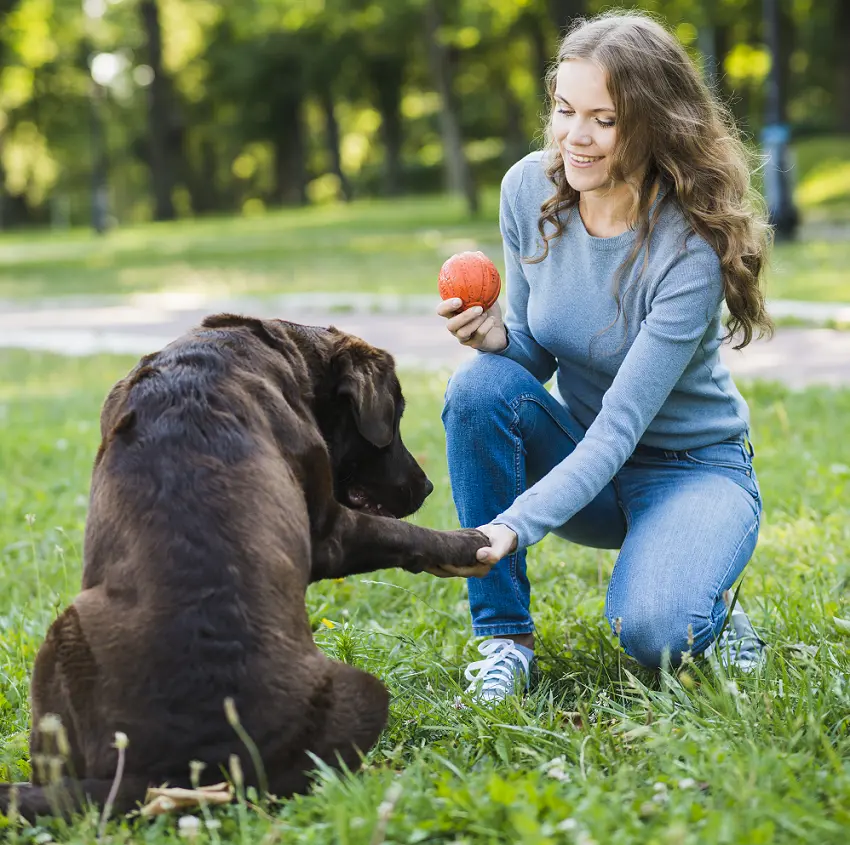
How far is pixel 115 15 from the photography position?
4953cm

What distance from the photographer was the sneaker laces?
3.45 metres

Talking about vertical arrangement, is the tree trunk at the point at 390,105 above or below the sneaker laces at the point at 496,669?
above

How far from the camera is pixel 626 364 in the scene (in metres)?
3.61

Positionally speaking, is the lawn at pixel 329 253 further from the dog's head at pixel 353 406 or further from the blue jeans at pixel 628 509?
the dog's head at pixel 353 406

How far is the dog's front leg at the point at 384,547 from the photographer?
123 inches

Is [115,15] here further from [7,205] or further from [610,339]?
[610,339]

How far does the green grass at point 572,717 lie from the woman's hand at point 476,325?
96 cm

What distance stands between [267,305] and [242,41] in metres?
41.3

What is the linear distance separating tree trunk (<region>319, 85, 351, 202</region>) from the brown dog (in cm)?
4768

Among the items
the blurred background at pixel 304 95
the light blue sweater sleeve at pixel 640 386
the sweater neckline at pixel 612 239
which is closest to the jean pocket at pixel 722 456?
the light blue sweater sleeve at pixel 640 386

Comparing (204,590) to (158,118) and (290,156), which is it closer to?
(158,118)

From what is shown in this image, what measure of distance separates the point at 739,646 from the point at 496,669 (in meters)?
0.77

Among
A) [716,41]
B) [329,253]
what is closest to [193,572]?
[329,253]

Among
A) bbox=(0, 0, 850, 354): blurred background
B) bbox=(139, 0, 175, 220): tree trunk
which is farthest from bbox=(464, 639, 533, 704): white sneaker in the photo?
bbox=(139, 0, 175, 220): tree trunk
